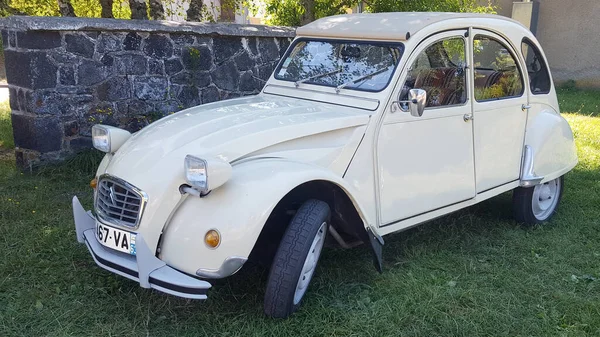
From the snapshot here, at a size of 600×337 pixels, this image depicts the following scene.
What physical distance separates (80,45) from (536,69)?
4.44 meters

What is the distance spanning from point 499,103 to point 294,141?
202 centimetres

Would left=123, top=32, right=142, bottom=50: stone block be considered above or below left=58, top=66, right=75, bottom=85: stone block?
above

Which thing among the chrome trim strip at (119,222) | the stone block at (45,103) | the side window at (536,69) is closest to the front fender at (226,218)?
the chrome trim strip at (119,222)

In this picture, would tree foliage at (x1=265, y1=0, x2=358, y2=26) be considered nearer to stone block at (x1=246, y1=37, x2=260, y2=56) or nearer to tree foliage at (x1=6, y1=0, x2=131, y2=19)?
stone block at (x1=246, y1=37, x2=260, y2=56)

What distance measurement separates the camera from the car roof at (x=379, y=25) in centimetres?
382

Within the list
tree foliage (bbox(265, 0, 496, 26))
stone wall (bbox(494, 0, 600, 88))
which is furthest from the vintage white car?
stone wall (bbox(494, 0, 600, 88))

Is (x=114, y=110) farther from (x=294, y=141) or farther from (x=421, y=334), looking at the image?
(x=421, y=334)

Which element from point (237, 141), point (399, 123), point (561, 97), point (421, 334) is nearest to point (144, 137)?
point (237, 141)

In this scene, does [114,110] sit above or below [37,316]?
above

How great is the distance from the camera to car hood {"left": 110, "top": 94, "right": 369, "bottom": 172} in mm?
3057

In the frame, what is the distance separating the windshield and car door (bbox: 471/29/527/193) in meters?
0.83

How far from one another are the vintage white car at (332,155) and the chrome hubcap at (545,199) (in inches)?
1.2

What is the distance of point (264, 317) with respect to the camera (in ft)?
10.2

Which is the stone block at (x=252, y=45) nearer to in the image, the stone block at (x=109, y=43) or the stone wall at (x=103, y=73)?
the stone wall at (x=103, y=73)
